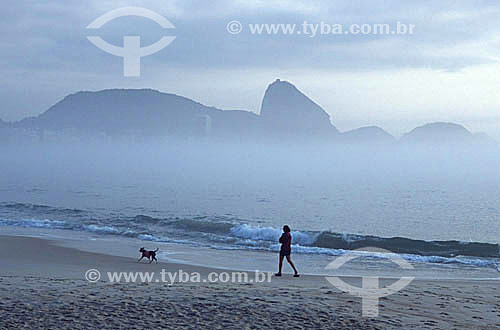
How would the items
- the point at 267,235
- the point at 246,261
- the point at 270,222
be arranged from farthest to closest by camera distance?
the point at 270,222 < the point at 267,235 < the point at 246,261

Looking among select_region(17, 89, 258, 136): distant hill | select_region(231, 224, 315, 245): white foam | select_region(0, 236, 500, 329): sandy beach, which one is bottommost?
select_region(0, 236, 500, 329): sandy beach

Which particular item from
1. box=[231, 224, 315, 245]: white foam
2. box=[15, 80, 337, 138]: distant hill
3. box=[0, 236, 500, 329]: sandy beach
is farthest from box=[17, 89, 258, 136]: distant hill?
box=[0, 236, 500, 329]: sandy beach

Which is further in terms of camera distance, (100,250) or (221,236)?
(221,236)

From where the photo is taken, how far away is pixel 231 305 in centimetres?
1066

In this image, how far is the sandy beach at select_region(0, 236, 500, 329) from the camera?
935cm

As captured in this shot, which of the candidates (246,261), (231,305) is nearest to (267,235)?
(246,261)

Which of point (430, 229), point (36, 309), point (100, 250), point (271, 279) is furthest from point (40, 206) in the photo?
point (36, 309)

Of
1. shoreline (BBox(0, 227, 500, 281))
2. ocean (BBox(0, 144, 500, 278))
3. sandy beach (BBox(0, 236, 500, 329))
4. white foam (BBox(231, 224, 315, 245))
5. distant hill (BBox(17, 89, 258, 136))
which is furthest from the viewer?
distant hill (BBox(17, 89, 258, 136))

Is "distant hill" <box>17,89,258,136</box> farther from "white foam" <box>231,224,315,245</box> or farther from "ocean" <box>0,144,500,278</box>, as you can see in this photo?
"white foam" <box>231,224,315,245</box>

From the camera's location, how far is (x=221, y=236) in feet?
93.6

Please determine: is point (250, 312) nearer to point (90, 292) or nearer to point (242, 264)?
point (90, 292)

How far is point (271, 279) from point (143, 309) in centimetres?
603

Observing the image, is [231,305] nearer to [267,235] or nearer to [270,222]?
[267,235]

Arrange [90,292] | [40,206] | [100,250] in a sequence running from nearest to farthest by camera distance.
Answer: [90,292], [100,250], [40,206]
